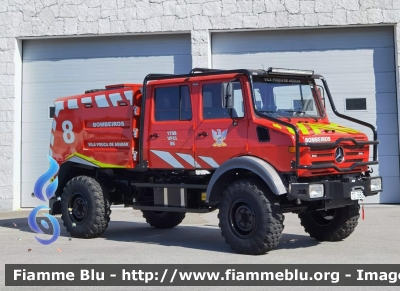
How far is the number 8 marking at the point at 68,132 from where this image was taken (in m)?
12.2

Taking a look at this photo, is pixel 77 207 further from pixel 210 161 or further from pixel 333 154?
pixel 333 154

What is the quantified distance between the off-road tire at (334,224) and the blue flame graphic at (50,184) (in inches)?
162

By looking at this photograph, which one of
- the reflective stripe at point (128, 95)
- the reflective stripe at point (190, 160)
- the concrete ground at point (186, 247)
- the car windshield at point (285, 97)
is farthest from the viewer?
the reflective stripe at point (128, 95)

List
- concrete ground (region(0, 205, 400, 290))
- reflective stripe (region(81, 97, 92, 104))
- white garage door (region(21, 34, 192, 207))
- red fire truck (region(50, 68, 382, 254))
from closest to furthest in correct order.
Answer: concrete ground (region(0, 205, 400, 290)), red fire truck (region(50, 68, 382, 254)), reflective stripe (region(81, 97, 92, 104)), white garage door (region(21, 34, 192, 207))

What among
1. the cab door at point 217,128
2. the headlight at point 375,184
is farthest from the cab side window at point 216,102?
the headlight at point 375,184

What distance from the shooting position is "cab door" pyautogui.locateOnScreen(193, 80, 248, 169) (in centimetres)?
990

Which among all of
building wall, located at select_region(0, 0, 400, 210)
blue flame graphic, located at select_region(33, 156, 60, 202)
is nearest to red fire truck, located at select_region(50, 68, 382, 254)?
blue flame graphic, located at select_region(33, 156, 60, 202)

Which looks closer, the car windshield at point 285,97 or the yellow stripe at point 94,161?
the car windshield at point 285,97

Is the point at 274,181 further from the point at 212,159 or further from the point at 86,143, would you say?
the point at 86,143

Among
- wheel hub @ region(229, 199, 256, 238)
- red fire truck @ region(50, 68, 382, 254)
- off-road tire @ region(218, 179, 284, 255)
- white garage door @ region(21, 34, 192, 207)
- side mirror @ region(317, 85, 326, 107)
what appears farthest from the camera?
white garage door @ region(21, 34, 192, 207)

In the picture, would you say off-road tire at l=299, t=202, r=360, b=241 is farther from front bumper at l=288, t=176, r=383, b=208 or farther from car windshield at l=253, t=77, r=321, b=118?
car windshield at l=253, t=77, r=321, b=118

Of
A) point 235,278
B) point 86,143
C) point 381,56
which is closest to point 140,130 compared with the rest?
point 86,143

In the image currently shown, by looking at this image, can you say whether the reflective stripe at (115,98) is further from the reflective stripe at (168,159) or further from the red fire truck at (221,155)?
the reflective stripe at (168,159)

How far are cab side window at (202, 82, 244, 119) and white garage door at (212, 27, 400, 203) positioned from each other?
6824mm
